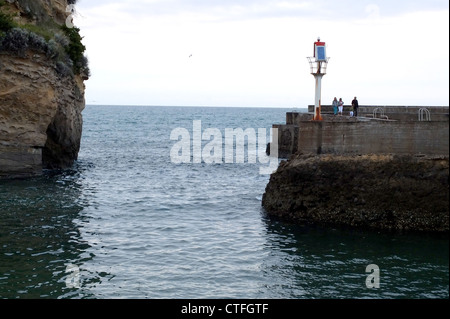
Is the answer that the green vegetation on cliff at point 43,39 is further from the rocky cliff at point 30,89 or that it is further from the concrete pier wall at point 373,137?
the concrete pier wall at point 373,137

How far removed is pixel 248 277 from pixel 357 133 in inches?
292

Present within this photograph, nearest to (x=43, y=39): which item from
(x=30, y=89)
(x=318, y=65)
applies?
(x=30, y=89)

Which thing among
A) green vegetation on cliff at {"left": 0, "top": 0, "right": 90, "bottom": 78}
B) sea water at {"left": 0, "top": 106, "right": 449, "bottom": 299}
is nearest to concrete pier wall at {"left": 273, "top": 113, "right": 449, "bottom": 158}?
sea water at {"left": 0, "top": 106, "right": 449, "bottom": 299}

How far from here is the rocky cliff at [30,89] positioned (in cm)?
2634

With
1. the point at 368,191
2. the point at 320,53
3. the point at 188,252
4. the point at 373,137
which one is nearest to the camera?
the point at 188,252

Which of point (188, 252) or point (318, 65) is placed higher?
point (318, 65)

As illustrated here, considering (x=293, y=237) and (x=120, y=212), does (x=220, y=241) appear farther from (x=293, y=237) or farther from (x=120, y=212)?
(x=120, y=212)

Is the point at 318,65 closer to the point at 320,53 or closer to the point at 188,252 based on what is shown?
the point at 320,53

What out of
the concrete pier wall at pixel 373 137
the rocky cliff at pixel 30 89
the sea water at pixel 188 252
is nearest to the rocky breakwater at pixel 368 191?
the concrete pier wall at pixel 373 137

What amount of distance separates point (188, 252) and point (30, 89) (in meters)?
14.1

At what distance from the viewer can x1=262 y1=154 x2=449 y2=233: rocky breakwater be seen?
1784 centimetres

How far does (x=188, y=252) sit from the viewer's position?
16688mm

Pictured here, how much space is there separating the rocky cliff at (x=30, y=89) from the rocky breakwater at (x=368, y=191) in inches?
505

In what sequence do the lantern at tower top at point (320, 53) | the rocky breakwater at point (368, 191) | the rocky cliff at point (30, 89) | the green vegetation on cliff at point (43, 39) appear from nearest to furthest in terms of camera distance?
the rocky breakwater at point (368, 191) → the lantern at tower top at point (320, 53) → the green vegetation on cliff at point (43, 39) → the rocky cliff at point (30, 89)
